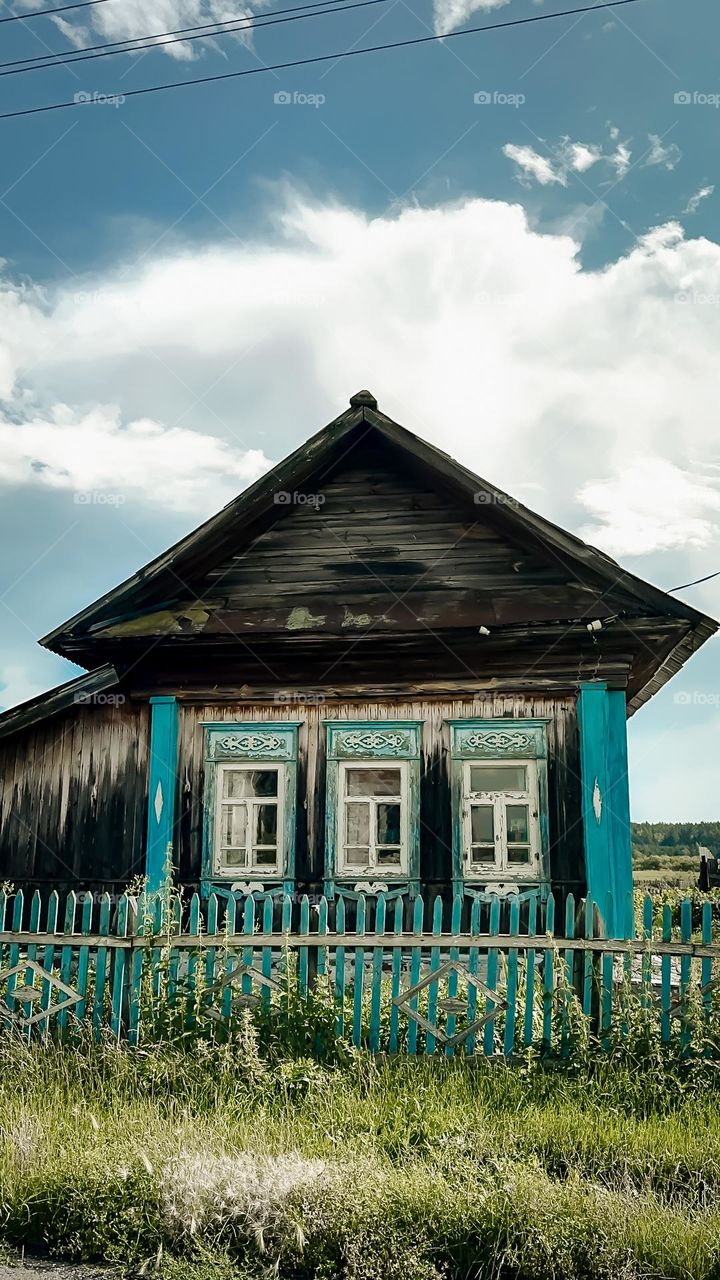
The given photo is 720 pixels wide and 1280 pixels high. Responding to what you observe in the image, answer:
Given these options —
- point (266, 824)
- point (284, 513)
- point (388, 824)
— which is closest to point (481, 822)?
point (388, 824)

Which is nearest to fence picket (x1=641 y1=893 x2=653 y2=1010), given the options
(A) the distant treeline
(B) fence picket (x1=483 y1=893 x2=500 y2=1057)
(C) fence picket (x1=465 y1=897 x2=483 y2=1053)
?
(B) fence picket (x1=483 y1=893 x2=500 y2=1057)

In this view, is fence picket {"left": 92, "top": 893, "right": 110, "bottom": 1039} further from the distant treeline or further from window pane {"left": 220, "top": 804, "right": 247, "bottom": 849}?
the distant treeline

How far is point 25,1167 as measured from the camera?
4668 millimetres

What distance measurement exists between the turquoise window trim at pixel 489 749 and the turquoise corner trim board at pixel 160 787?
2.74 meters

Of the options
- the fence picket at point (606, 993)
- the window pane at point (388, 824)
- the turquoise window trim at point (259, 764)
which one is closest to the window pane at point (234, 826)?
the turquoise window trim at point (259, 764)

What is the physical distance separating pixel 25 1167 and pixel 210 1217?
1048mm

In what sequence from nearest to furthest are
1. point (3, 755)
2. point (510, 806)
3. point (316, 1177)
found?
point (316, 1177), point (510, 806), point (3, 755)

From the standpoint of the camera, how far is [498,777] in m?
9.31

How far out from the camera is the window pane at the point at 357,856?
9316 mm

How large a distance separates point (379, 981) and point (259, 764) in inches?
135

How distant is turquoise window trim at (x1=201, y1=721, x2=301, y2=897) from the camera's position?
933 cm

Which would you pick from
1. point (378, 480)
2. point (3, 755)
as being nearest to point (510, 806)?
point (378, 480)

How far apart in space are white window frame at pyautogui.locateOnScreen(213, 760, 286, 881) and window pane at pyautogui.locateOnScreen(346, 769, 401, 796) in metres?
0.67

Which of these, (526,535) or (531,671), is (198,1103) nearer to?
(531,671)
